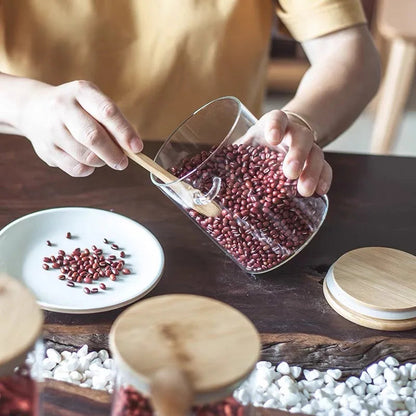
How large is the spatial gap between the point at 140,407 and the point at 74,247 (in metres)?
0.50

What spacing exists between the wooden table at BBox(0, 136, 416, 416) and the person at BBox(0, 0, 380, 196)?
0.36 feet

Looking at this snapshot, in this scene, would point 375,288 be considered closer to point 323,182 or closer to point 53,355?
point 323,182

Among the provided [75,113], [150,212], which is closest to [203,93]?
[150,212]

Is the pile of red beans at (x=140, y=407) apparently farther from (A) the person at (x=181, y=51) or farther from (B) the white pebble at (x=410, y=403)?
(A) the person at (x=181, y=51)

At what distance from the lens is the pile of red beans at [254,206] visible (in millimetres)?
905

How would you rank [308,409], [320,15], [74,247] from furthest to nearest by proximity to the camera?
[320,15], [74,247], [308,409]

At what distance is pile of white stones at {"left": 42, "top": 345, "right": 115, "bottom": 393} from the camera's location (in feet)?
2.84

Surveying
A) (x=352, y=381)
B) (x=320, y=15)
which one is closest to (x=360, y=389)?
(x=352, y=381)

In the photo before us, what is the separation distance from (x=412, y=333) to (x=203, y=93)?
0.70 meters

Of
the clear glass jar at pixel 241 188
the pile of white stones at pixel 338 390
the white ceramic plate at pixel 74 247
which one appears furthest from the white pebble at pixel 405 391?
the white ceramic plate at pixel 74 247

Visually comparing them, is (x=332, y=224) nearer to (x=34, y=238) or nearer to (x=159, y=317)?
(x=34, y=238)

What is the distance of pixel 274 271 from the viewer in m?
1.03

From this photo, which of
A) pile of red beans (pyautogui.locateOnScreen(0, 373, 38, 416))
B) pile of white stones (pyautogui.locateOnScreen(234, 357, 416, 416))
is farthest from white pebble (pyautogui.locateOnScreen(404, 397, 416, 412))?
pile of red beans (pyautogui.locateOnScreen(0, 373, 38, 416))

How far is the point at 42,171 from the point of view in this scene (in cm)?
122
